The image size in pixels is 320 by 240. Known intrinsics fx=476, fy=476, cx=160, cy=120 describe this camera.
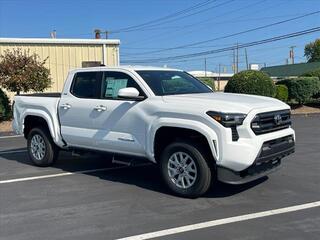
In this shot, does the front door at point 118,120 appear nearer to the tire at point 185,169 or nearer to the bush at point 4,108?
the tire at point 185,169

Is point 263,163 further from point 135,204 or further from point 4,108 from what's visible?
point 4,108

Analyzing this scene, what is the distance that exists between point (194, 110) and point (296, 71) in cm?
7175

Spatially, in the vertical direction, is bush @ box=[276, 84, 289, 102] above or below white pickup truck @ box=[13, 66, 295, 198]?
above

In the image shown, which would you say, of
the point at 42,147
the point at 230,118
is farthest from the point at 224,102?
the point at 42,147

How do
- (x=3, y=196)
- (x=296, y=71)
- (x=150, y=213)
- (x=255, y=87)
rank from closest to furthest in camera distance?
(x=150, y=213) < (x=3, y=196) < (x=255, y=87) < (x=296, y=71)

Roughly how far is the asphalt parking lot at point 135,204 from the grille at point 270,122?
36.8 inches

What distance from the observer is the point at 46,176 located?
8.30 meters

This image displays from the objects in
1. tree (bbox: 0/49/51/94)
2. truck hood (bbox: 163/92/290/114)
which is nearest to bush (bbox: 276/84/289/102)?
tree (bbox: 0/49/51/94)

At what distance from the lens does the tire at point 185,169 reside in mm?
6398

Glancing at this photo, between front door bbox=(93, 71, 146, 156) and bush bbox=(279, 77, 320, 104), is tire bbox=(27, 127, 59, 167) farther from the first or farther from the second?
bush bbox=(279, 77, 320, 104)

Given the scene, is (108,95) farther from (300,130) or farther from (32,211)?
(300,130)

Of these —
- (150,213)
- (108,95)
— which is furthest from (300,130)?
(150,213)

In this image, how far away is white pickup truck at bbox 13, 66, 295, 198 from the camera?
20.3ft

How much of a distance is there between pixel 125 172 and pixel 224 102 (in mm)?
2832
